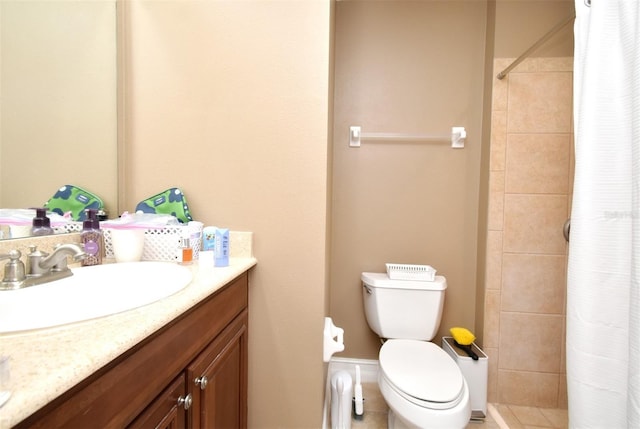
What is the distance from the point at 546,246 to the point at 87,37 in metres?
2.33

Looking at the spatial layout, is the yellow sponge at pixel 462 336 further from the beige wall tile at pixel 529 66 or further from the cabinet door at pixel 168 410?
the beige wall tile at pixel 529 66

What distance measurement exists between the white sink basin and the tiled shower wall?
161cm

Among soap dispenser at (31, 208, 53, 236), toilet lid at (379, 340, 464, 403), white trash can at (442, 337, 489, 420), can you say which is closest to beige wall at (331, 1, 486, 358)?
white trash can at (442, 337, 489, 420)

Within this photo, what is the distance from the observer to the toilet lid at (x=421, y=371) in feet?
3.22

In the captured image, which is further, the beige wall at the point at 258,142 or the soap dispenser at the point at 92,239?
the beige wall at the point at 258,142

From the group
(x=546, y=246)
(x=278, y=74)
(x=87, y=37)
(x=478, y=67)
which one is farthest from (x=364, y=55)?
(x=546, y=246)

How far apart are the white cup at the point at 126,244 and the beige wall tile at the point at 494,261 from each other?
5.55 ft

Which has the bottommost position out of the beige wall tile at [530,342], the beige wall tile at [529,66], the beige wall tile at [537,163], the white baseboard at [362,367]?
the white baseboard at [362,367]

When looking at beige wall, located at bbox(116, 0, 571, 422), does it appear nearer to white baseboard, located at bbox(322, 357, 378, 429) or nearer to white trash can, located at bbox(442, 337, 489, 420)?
white baseboard, located at bbox(322, 357, 378, 429)

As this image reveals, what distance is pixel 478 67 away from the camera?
5.14ft

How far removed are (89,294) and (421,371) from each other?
120 cm

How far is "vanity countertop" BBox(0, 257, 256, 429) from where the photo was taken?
28 cm

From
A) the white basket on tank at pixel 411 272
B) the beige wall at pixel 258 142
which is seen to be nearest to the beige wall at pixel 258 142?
the beige wall at pixel 258 142

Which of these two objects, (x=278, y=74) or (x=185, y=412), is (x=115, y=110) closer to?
(x=278, y=74)
